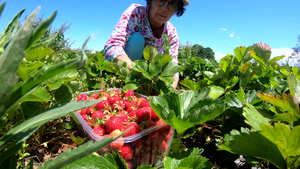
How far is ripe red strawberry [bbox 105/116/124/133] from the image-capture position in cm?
95

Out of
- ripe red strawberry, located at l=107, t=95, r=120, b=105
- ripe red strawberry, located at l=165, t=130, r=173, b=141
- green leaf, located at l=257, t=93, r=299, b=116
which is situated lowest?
ripe red strawberry, located at l=165, t=130, r=173, b=141

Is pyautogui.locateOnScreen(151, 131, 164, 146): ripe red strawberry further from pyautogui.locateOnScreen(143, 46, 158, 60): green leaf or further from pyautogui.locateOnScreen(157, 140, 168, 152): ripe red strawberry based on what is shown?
pyautogui.locateOnScreen(143, 46, 158, 60): green leaf

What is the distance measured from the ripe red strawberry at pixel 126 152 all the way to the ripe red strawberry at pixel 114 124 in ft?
0.45

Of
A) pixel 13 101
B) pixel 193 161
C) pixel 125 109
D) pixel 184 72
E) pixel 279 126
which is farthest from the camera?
pixel 184 72

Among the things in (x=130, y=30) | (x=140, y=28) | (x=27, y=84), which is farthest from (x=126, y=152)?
(x=140, y=28)

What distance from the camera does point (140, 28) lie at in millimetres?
2664

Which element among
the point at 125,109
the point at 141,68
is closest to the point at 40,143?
the point at 125,109

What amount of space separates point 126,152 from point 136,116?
0.25 metres

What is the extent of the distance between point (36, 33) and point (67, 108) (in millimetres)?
130

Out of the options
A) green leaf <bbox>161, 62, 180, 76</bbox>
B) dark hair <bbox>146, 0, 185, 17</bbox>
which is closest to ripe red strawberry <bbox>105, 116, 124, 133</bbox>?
green leaf <bbox>161, 62, 180, 76</bbox>

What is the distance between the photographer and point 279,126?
47cm

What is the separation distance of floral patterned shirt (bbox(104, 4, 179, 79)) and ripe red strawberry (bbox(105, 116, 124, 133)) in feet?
3.95

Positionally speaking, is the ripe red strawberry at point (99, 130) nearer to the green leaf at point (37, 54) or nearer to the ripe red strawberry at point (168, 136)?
the ripe red strawberry at point (168, 136)

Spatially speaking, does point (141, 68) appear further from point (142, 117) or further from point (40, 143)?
point (40, 143)
